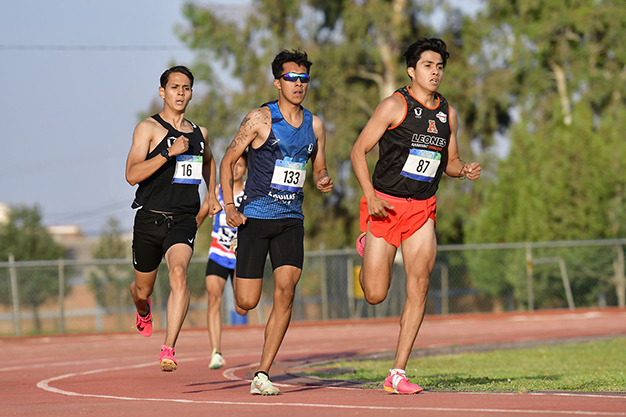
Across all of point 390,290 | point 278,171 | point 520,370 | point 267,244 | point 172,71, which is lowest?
point 520,370

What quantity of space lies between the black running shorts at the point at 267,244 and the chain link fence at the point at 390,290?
653 inches

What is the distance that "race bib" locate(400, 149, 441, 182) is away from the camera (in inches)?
295

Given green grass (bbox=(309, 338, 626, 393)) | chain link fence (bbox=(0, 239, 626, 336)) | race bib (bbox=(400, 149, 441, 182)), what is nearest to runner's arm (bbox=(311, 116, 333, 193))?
race bib (bbox=(400, 149, 441, 182))

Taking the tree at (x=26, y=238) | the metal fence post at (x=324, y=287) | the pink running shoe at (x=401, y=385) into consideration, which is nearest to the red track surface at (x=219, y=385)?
the pink running shoe at (x=401, y=385)

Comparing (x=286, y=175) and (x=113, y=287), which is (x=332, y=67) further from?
(x=286, y=175)

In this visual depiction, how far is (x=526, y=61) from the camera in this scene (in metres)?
35.8

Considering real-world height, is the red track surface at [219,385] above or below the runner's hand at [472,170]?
below

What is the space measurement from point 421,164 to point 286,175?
108cm

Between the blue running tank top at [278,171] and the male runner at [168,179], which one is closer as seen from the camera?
the blue running tank top at [278,171]

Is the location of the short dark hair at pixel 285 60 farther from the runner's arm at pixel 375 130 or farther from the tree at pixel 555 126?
the tree at pixel 555 126

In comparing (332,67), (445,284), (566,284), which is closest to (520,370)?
(566,284)

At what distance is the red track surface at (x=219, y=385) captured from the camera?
6.06 metres

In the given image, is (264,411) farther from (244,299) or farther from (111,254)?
(111,254)

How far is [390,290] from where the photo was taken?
29.7 metres
